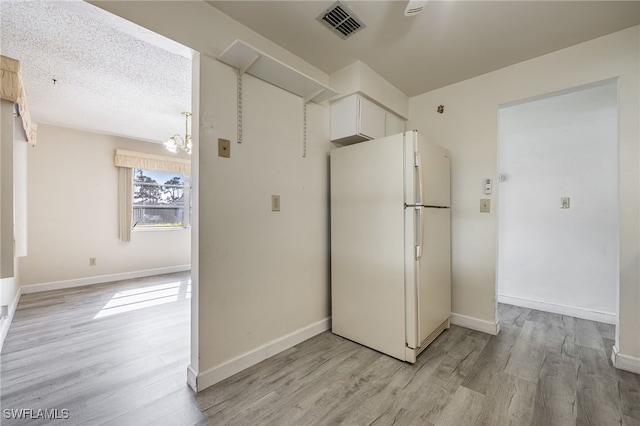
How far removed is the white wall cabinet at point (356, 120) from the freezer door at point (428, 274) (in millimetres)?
958

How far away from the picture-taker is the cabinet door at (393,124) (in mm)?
2816

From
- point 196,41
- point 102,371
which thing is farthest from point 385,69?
point 102,371

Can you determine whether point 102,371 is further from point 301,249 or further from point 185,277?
point 185,277

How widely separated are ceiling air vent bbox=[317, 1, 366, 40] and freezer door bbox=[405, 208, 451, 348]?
1429 mm

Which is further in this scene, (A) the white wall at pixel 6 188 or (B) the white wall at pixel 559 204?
(B) the white wall at pixel 559 204

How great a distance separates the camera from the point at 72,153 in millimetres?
4055

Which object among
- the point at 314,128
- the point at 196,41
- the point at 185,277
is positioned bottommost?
the point at 185,277

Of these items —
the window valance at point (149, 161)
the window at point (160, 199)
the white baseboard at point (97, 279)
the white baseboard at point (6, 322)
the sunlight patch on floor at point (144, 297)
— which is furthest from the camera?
the window at point (160, 199)

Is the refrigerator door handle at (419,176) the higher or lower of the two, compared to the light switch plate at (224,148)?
lower

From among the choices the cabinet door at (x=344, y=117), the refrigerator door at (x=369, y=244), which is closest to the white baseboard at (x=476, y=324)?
the refrigerator door at (x=369, y=244)

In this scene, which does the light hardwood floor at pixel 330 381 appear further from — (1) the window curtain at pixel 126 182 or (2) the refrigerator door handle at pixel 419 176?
(1) the window curtain at pixel 126 182

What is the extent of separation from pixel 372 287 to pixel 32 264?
4.88 metres

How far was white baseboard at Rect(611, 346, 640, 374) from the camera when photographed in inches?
73.2

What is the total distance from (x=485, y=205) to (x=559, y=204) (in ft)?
4.30
